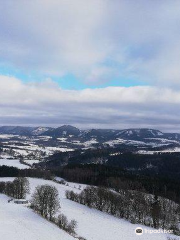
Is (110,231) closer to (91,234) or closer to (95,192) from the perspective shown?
(91,234)

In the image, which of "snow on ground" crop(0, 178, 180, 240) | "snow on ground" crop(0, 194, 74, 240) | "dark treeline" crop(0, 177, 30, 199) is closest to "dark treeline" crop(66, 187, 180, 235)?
"snow on ground" crop(0, 178, 180, 240)

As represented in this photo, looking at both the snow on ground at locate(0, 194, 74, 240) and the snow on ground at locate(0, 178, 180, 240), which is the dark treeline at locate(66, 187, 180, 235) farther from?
the snow on ground at locate(0, 194, 74, 240)

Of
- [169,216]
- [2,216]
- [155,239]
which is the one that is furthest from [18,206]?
[169,216]

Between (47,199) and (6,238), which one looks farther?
(47,199)

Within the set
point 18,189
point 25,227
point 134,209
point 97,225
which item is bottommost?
point 134,209

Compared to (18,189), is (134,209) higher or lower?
lower

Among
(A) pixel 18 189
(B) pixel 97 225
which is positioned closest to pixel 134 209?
(B) pixel 97 225

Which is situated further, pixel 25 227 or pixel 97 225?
pixel 97 225

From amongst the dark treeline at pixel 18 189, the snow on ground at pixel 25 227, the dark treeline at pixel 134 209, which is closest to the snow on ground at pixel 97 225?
the snow on ground at pixel 25 227

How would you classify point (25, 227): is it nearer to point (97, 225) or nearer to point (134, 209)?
point (97, 225)
